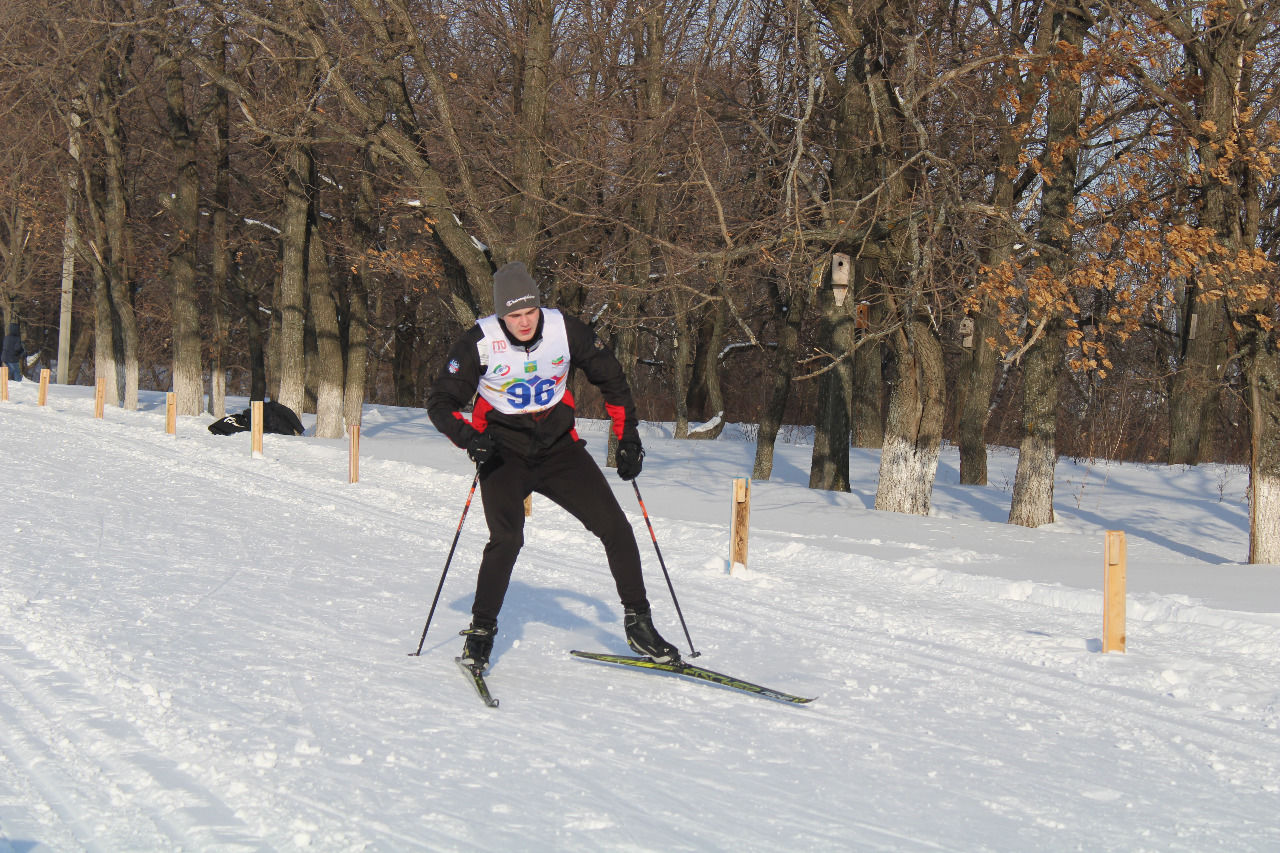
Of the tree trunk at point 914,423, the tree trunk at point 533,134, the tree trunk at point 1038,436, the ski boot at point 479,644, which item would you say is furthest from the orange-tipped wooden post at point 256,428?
the ski boot at point 479,644

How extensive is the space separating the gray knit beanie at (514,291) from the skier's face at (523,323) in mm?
35

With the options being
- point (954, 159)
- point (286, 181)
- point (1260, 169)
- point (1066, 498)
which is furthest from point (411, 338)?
point (1260, 169)

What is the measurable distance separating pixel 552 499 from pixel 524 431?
0.37m

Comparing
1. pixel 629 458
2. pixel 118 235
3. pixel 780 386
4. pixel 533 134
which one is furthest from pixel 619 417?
pixel 118 235

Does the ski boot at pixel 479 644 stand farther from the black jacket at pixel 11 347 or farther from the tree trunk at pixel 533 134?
the black jacket at pixel 11 347

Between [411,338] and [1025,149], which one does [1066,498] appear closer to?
[1025,149]

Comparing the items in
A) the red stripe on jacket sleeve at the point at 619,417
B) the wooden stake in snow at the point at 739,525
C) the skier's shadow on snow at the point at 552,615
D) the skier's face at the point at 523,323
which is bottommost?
the skier's shadow on snow at the point at 552,615

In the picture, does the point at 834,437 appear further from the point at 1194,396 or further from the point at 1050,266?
the point at 1194,396

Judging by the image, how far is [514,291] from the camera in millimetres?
5852

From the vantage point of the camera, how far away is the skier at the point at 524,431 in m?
5.96

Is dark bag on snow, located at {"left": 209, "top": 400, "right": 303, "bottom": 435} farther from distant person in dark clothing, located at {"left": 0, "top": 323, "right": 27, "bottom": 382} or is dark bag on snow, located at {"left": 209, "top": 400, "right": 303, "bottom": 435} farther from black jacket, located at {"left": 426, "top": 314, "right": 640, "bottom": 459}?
distant person in dark clothing, located at {"left": 0, "top": 323, "right": 27, "bottom": 382}

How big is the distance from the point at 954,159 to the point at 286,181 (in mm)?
14139

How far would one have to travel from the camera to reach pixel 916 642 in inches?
295

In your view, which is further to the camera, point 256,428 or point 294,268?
point 294,268
